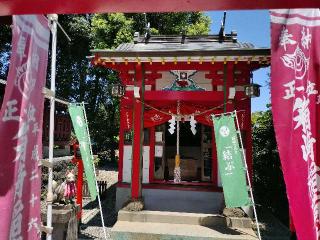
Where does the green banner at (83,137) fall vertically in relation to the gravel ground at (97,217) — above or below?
above

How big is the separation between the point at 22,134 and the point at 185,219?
7.36 meters

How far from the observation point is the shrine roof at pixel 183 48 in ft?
30.3

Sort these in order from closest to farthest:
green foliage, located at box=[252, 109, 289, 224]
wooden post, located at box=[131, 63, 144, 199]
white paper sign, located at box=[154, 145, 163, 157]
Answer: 1. wooden post, located at box=[131, 63, 144, 199]
2. white paper sign, located at box=[154, 145, 163, 157]
3. green foliage, located at box=[252, 109, 289, 224]

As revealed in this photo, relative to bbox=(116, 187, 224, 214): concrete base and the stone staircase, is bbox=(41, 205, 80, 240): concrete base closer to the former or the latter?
the stone staircase

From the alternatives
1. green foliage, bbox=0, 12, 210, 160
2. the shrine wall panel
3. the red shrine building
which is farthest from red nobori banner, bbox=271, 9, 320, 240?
green foliage, bbox=0, 12, 210, 160

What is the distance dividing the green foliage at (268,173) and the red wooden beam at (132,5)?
10.4 meters

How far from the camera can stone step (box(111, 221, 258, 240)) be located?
8.38 meters

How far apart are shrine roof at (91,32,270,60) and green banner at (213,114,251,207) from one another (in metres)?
2.03

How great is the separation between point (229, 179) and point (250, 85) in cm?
308

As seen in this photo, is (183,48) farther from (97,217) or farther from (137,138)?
(97,217)

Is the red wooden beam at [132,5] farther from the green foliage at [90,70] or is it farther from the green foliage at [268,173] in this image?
the green foliage at [90,70]

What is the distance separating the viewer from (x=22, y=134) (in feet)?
9.57

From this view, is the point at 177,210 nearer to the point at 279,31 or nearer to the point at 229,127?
the point at 229,127

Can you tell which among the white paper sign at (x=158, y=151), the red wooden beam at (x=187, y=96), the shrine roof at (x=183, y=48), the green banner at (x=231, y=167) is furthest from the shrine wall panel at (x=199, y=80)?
the green banner at (x=231, y=167)
